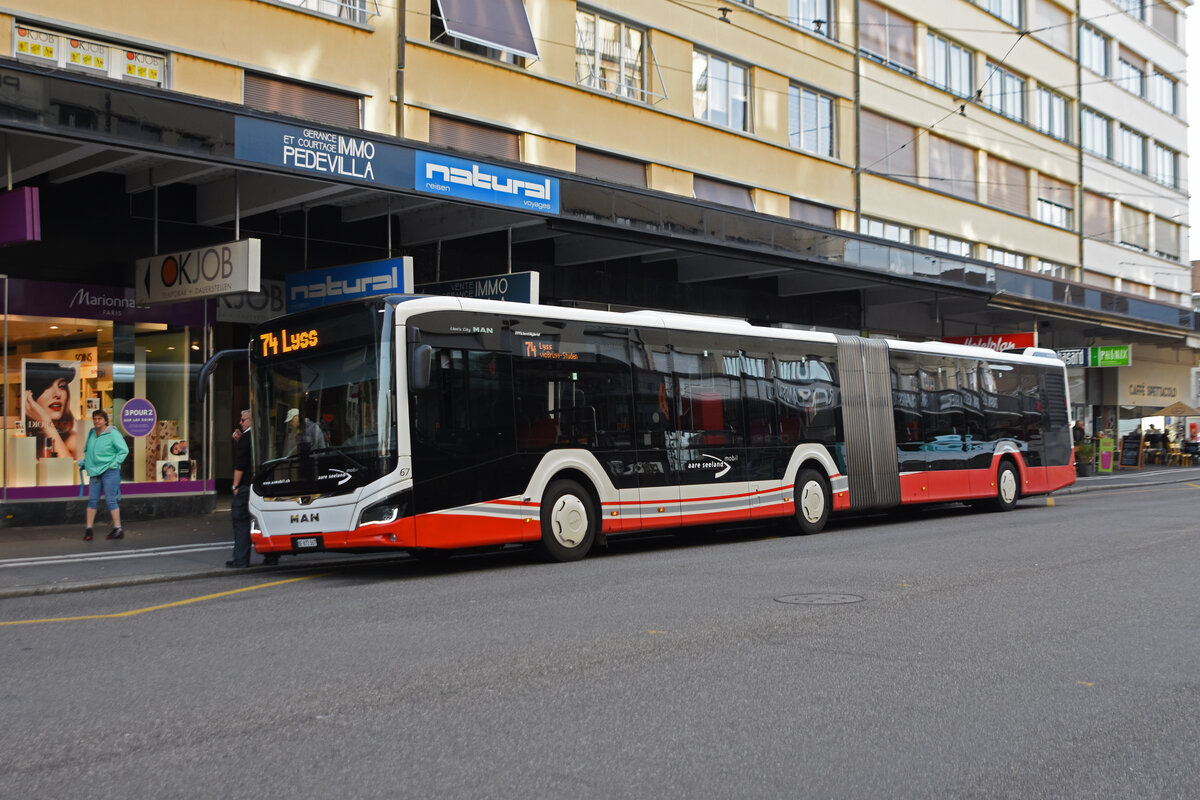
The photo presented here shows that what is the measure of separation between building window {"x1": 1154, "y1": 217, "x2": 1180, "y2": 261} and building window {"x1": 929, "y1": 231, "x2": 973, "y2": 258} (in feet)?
58.4

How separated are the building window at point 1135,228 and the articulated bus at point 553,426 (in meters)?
31.6

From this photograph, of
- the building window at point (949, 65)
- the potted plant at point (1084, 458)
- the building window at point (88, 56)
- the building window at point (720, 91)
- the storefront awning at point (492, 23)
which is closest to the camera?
the building window at point (88, 56)

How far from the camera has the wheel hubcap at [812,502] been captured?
16672 millimetres

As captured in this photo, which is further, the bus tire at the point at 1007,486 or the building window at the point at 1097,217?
the building window at the point at 1097,217

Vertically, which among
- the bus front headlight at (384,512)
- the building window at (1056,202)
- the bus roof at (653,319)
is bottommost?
the bus front headlight at (384,512)

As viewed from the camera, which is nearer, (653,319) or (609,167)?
(653,319)

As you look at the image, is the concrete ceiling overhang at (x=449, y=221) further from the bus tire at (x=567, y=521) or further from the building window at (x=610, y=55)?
the bus tire at (x=567, y=521)

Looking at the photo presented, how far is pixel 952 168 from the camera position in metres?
35.1

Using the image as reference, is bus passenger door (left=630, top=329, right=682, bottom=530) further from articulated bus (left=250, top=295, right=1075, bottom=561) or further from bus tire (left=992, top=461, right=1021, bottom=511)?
bus tire (left=992, top=461, right=1021, bottom=511)

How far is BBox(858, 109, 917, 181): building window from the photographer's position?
31.4 meters

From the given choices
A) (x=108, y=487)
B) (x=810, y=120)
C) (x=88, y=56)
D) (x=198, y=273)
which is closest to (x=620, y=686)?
(x=108, y=487)

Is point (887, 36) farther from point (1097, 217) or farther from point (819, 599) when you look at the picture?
point (819, 599)

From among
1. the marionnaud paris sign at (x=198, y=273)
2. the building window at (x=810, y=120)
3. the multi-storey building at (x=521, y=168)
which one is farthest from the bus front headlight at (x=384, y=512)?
the building window at (x=810, y=120)

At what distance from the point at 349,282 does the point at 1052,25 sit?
32766 mm
